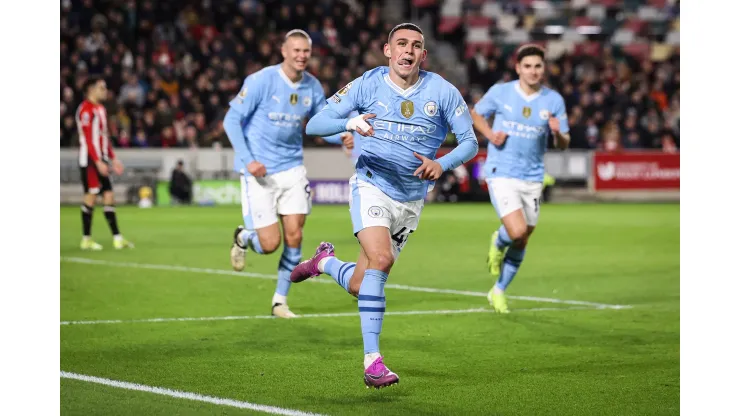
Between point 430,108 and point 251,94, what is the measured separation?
120 inches

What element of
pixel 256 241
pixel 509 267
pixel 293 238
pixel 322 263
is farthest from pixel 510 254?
pixel 322 263

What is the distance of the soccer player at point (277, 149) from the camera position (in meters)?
9.96

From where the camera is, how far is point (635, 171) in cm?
3138

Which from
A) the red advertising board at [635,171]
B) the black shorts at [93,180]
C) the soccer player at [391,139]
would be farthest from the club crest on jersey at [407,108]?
the red advertising board at [635,171]

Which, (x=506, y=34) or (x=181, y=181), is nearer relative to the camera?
(x=181, y=181)

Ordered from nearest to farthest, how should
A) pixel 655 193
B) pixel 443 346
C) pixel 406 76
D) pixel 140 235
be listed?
pixel 406 76, pixel 443 346, pixel 140 235, pixel 655 193

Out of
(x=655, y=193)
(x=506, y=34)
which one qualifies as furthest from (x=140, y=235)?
(x=506, y=34)

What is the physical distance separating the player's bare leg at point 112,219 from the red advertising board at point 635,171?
56.7 ft
